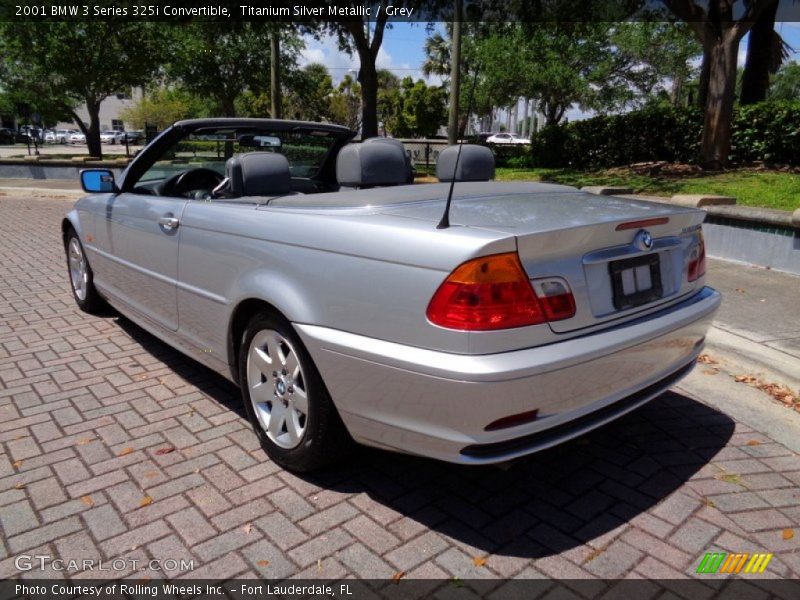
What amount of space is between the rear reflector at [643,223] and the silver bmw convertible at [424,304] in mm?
10

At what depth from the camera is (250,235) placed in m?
3.07

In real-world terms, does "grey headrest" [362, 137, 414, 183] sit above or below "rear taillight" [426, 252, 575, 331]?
above

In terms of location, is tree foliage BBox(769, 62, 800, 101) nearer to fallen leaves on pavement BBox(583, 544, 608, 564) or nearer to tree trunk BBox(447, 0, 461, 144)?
tree trunk BBox(447, 0, 461, 144)

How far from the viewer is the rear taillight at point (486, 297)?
2.24 m

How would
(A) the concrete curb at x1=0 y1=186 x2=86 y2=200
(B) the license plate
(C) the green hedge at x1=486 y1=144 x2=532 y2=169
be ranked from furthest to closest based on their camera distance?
1. (C) the green hedge at x1=486 y1=144 x2=532 y2=169
2. (A) the concrete curb at x1=0 y1=186 x2=86 y2=200
3. (B) the license plate

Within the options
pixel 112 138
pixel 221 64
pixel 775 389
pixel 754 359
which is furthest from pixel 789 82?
pixel 775 389

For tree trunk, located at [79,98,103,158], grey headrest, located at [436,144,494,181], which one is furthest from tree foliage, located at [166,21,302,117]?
grey headrest, located at [436,144,494,181]

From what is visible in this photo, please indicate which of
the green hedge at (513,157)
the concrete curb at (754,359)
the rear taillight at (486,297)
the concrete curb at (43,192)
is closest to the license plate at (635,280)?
the rear taillight at (486,297)

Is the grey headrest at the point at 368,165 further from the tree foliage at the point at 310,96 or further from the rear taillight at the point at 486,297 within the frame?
the tree foliage at the point at 310,96

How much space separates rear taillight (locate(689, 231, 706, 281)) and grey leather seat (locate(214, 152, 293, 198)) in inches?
85.2

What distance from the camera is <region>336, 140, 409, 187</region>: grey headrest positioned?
3.46m

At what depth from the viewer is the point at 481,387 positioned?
219cm

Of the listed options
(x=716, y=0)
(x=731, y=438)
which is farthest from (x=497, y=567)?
(x=716, y=0)

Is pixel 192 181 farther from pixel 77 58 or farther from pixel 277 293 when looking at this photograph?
pixel 77 58
